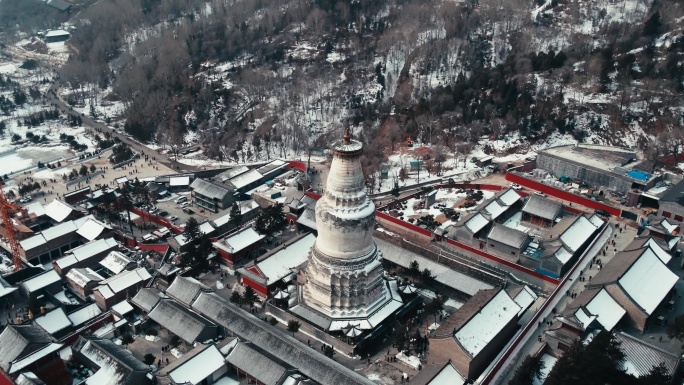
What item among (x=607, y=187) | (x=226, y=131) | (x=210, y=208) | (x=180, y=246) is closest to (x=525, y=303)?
(x=607, y=187)

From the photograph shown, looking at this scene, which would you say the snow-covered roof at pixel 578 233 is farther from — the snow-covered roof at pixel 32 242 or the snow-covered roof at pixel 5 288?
the snow-covered roof at pixel 32 242

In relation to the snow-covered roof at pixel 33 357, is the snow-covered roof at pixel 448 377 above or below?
below

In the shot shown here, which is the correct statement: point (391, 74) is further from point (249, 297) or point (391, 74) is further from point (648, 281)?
point (648, 281)

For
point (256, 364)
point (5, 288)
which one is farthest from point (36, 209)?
point (256, 364)

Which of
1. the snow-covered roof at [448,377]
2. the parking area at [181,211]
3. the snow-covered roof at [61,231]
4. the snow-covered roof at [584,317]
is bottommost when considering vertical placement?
the parking area at [181,211]

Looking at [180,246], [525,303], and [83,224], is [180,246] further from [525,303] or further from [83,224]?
[525,303]

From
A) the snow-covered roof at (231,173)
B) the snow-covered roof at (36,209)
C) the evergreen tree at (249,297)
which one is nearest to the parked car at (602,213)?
the evergreen tree at (249,297)
